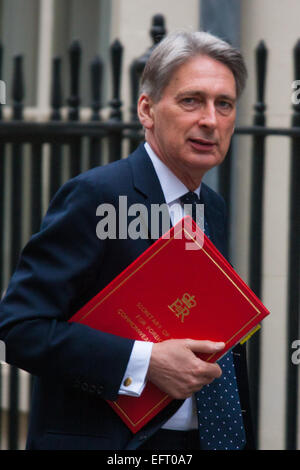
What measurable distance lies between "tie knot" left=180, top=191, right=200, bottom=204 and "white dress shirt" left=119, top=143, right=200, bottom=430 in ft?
0.05

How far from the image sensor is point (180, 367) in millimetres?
2166

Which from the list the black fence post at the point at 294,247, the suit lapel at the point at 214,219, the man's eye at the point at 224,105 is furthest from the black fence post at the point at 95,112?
the man's eye at the point at 224,105

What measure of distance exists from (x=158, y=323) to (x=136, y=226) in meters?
0.26

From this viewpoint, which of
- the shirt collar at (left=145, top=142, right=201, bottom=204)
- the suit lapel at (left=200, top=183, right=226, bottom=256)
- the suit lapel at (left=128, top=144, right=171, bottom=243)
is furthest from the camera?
the suit lapel at (left=200, top=183, right=226, bottom=256)

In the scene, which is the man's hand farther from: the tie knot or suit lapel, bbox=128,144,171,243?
the tie knot

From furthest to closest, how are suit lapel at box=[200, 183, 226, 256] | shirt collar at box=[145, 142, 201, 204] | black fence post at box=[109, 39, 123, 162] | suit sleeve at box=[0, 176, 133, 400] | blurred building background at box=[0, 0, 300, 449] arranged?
blurred building background at box=[0, 0, 300, 449], black fence post at box=[109, 39, 123, 162], suit lapel at box=[200, 183, 226, 256], shirt collar at box=[145, 142, 201, 204], suit sleeve at box=[0, 176, 133, 400]

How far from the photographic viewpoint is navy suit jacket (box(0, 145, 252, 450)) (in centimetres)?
215

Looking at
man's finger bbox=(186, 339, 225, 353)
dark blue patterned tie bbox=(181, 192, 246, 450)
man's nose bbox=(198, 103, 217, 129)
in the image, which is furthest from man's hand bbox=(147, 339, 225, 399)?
man's nose bbox=(198, 103, 217, 129)

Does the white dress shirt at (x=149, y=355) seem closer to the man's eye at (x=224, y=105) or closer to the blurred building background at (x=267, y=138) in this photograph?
the man's eye at (x=224, y=105)

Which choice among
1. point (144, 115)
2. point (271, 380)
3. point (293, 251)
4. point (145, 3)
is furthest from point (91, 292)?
point (145, 3)

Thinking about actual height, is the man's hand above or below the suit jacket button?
above

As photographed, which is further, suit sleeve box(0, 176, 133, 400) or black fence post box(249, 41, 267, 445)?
black fence post box(249, 41, 267, 445)
